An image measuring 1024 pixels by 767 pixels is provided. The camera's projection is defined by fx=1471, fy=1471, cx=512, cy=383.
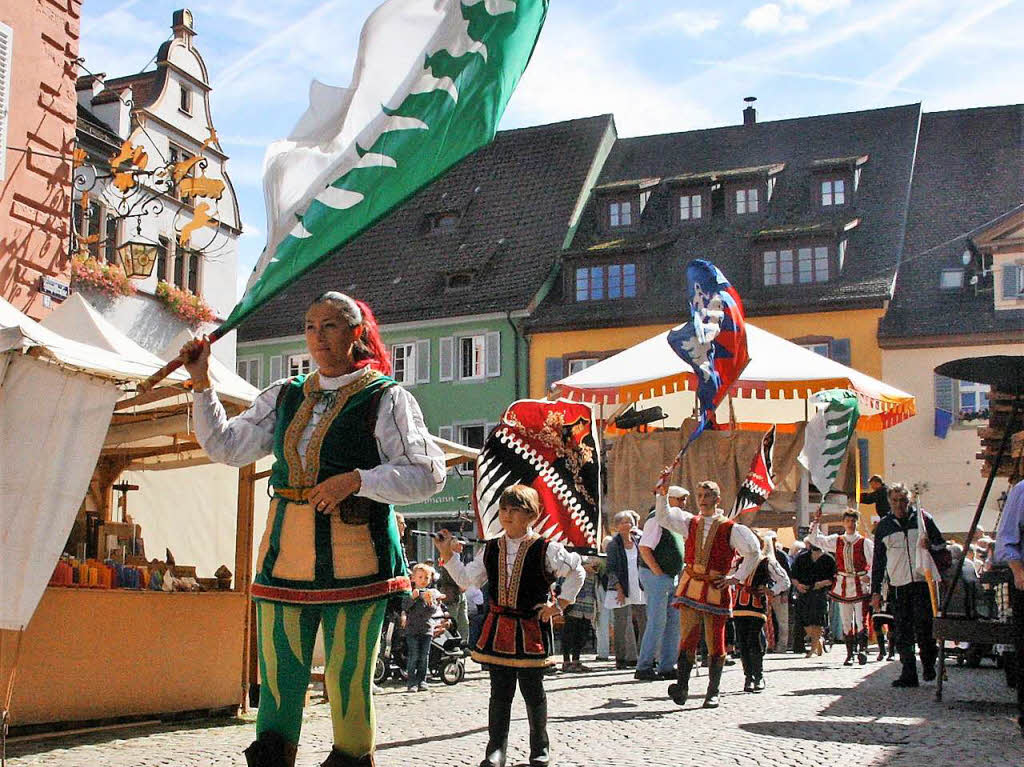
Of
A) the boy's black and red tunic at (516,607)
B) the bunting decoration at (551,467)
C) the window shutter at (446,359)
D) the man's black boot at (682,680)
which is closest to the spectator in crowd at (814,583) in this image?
the bunting decoration at (551,467)

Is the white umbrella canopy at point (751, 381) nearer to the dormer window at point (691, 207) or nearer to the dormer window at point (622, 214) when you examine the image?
the dormer window at point (691, 207)

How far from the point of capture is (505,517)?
7.77m

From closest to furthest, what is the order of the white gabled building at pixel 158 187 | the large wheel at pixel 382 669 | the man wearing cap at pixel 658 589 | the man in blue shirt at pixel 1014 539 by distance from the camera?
the man in blue shirt at pixel 1014 539 → the man wearing cap at pixel 658 589 → the large wheel at pixel 382 669 → the white gabled building at pixel 158 187

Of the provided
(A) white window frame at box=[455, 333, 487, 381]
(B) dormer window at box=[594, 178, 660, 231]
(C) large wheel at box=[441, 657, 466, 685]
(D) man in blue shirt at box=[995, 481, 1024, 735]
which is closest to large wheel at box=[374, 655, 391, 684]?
(C) large wheel at box=[441, 657, 466, 685]

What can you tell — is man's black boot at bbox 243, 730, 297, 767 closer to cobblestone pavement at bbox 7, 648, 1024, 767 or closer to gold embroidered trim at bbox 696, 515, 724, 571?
cobblestone pavement at bbox 7, 648, 1024, 767

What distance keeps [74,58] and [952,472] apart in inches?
1092

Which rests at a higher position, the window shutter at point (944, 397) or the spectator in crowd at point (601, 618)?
the window shutter at point (944, 397)

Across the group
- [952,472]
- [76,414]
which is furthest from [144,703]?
[952,472]

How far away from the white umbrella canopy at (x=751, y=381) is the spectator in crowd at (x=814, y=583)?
7.03 ft

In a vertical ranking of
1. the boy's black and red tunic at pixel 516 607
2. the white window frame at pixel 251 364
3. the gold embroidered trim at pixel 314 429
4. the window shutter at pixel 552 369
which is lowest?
the boy's black and red tunic at pixel 516 607

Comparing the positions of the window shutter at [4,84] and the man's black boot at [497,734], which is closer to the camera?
the man's black boot at [497,734]

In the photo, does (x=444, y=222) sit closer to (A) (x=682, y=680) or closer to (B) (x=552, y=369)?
(B) (x=552, y=369)

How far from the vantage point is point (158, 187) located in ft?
92.4

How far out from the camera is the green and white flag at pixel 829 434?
18.9m
